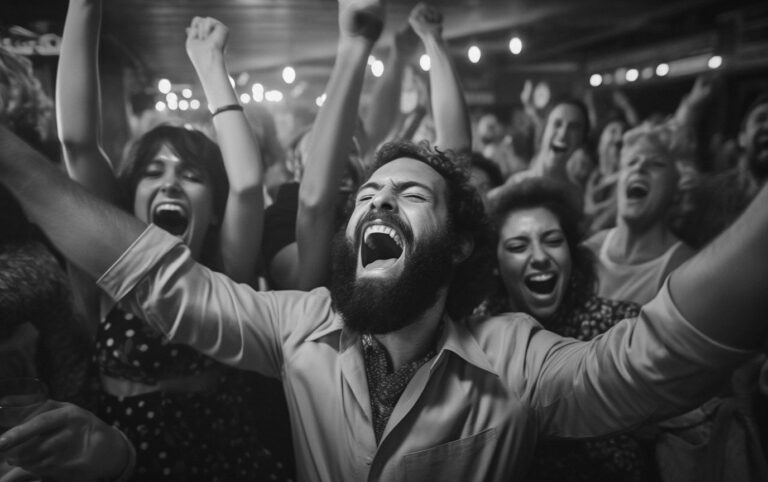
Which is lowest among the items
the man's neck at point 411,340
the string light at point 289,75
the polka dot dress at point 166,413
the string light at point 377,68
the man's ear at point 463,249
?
the polka dot dress at point 166,413

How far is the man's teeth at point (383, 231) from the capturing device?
1.37m

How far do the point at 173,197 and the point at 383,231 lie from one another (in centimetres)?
65

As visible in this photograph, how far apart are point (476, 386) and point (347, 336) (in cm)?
38

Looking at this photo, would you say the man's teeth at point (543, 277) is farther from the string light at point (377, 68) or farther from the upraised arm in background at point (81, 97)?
Answer: the upraised arm in background at point (81, 97)

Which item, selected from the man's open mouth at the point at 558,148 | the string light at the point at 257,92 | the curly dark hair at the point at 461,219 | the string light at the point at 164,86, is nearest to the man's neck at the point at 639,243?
the man's open mouth at the point at 558,148

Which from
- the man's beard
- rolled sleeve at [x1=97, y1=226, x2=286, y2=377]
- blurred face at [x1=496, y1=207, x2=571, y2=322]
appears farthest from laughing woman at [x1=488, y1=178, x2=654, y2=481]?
rolled sleeve at [x1=97, y1=226, x2=286, y2=377]

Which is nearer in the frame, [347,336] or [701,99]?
[347,336]

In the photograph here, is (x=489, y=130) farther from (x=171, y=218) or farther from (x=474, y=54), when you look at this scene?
(x=171, y=218)

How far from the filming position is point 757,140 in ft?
7.63

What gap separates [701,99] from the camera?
2465mm

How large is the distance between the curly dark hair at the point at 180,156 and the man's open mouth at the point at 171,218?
3.2 inches

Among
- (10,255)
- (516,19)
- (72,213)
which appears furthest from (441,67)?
(10,255)

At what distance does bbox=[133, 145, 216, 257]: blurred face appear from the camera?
1.54m

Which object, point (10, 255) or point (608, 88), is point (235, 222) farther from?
point (608, 88)
